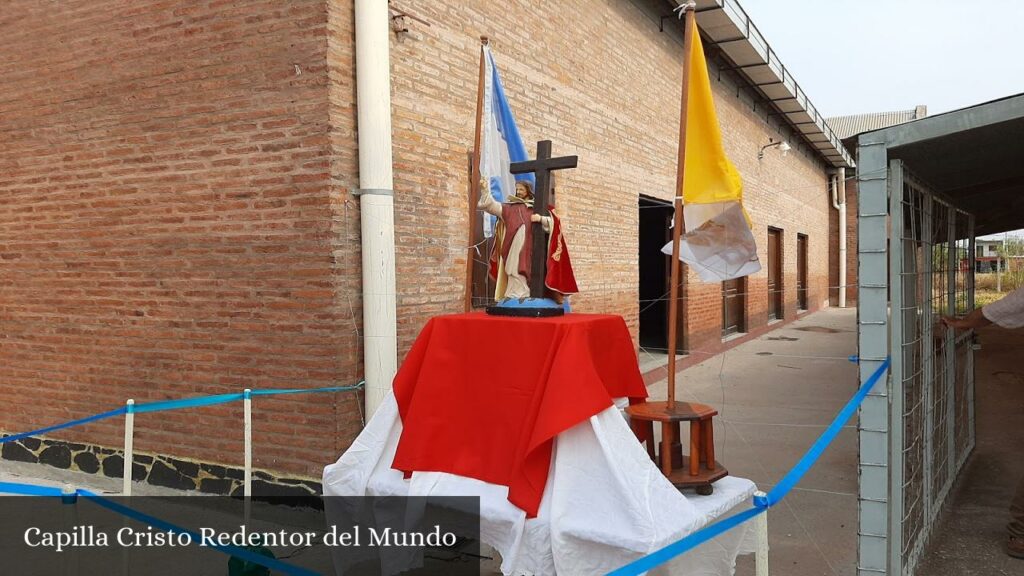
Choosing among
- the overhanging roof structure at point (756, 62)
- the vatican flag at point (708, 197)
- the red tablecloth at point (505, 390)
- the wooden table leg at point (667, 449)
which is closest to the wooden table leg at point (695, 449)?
the wooden table leg at point (667, 449)

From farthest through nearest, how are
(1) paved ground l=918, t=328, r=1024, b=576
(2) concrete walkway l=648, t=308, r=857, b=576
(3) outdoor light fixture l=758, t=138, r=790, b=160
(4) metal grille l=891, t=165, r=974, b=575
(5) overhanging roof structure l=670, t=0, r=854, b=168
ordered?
(3) outdoor light fixture l=758, t=138, r=790, b=160 → (5) overhanging roof structure l=670, t=0, r=854, b=168 → (2) concrete walkway l=648, t=308, r=857, b=576 → (1) paved ground l=918, t=328, r=1024, b=576 → (4) metal grille l=891, t=165, r=974, b=575

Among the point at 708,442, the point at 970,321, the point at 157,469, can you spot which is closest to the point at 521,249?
the point at 708,442

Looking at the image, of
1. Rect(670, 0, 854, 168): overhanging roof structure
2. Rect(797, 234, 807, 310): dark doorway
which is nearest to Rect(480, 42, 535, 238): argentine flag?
Rect(670, 0, 854, 168): overhanging roof structure

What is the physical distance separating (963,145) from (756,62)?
431 inches

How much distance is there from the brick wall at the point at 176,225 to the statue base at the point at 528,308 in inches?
64.4

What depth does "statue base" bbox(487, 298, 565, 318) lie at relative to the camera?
12.5ft

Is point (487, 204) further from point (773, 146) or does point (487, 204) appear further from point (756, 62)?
point (773, 146)

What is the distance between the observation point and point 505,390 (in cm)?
357

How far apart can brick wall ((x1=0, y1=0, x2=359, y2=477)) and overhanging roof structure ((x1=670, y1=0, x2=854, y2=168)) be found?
6904mm

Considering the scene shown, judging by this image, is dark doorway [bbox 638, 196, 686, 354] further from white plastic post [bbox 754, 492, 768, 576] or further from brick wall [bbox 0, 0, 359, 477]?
white plastic post [bbox 754, 492, 768, 576]

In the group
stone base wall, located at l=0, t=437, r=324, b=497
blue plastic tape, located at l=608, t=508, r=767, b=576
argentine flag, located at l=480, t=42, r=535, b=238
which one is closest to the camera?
blue plastic tape, located at l=608, t=508, r=767, b=576

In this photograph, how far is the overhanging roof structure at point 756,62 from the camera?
11.2 metres

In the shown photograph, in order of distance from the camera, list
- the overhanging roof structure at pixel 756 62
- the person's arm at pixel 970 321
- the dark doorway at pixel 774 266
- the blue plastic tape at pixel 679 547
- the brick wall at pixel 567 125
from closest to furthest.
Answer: the blue plastic tape at pixel 679 547, the person's arm at pixel 970 321, the brick wall at pixel 567 125, the overhanging roof structure at pixel 756 62, the dark doorway at pixel 774 266

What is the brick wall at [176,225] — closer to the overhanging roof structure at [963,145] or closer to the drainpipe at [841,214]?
the overhanging roof structure at [963,145]
